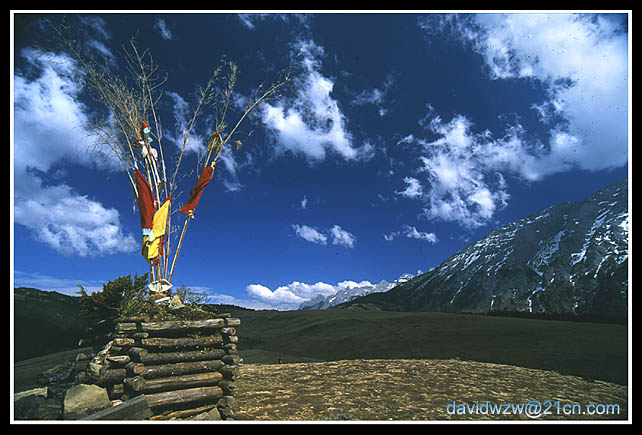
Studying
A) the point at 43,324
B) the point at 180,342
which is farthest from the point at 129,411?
the point at 43,324

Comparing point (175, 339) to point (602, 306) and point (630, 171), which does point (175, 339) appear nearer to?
point (630, 171)

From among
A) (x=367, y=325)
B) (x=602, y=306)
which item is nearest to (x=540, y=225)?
(x=602, y=306)

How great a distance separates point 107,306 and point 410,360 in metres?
9.60

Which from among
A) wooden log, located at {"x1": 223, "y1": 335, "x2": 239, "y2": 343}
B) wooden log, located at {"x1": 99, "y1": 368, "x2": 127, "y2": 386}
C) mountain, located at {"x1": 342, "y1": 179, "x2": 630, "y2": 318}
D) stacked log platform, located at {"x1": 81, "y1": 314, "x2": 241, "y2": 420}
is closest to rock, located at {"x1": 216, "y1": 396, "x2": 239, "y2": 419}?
stacked log platform, located at {"x1": 81, "y1": 314, "x2": 241, "y2": 420}

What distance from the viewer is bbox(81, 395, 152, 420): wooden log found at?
422 cm

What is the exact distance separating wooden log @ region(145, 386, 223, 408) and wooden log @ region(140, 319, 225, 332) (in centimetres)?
106

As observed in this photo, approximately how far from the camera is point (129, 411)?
4.89 metres

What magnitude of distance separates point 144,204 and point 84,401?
3.72 meters

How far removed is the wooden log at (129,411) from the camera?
422cm

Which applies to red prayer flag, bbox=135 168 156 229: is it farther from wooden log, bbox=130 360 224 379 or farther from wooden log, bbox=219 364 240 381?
wooden log, bbox=219 364 240 381

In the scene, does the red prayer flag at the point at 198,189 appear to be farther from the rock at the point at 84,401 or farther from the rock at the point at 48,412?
the rock at the point at 48,412

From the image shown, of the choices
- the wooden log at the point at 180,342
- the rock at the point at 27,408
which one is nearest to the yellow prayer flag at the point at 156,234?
the wooden log at the point at 180,342

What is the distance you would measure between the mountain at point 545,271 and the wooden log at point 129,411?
75425 mm

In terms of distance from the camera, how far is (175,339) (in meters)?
6.21
